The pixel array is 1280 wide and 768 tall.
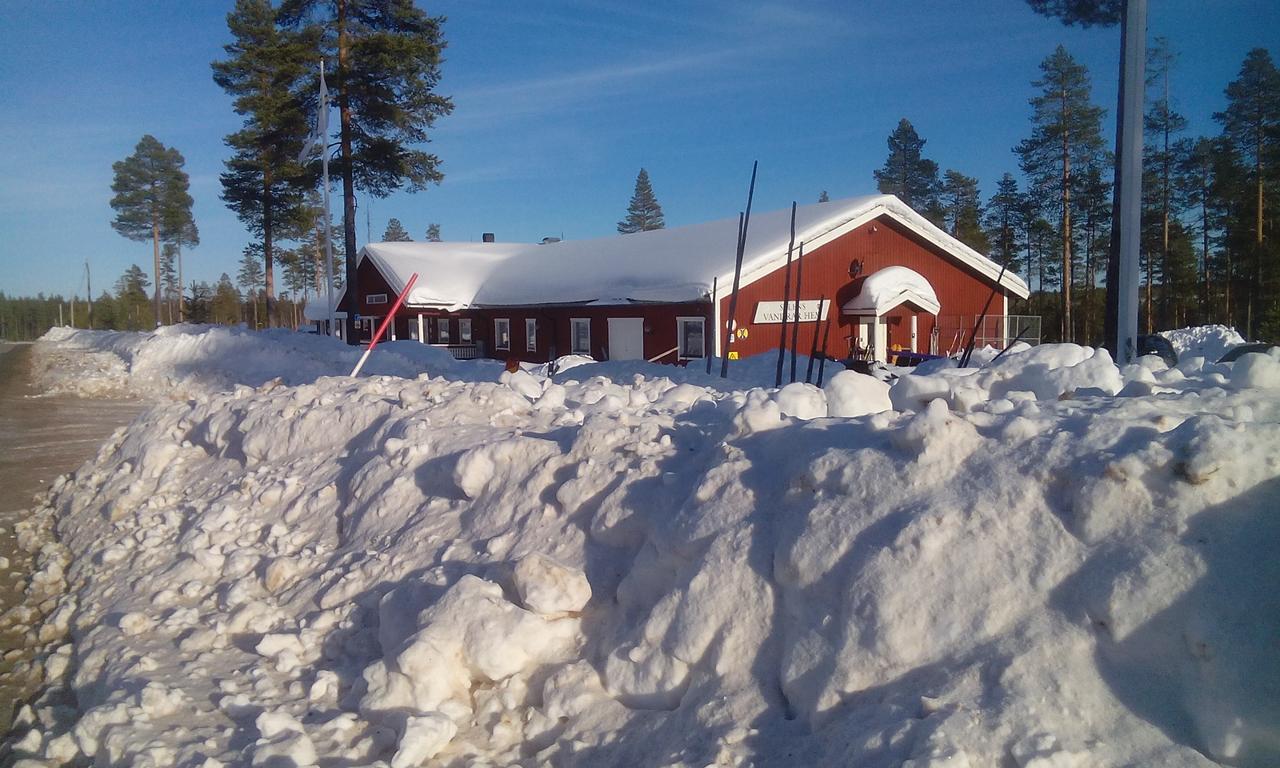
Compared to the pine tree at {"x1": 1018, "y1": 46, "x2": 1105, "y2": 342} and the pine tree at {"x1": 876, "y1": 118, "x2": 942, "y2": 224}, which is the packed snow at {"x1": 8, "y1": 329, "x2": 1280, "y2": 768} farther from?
the pine tree at {"x1": 876, "y1": 118, "x2": 942, "y2": 224}

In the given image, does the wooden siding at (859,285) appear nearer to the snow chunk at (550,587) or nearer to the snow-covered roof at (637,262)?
the snow-covered roof at (637,262)

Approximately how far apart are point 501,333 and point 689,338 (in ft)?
32.8

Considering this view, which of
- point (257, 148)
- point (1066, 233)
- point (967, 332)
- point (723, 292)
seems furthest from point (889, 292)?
point (257, 148)

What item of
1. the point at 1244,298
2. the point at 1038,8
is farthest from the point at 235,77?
the point at 1244,298

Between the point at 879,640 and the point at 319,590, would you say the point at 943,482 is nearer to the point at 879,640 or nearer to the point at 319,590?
the point at 879,640

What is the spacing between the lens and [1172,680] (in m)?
2.80

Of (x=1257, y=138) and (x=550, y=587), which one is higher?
(x=1257, y=138)

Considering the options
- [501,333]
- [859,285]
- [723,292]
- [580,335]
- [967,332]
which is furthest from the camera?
[501,333]

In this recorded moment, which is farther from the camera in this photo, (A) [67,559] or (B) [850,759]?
(A) [67,559]

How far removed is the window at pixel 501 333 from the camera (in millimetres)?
30894

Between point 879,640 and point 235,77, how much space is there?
40.4m

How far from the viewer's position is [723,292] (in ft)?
72.3

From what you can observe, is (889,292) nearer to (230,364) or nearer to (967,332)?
(967,332)

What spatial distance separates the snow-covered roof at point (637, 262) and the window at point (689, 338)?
1069 mm
